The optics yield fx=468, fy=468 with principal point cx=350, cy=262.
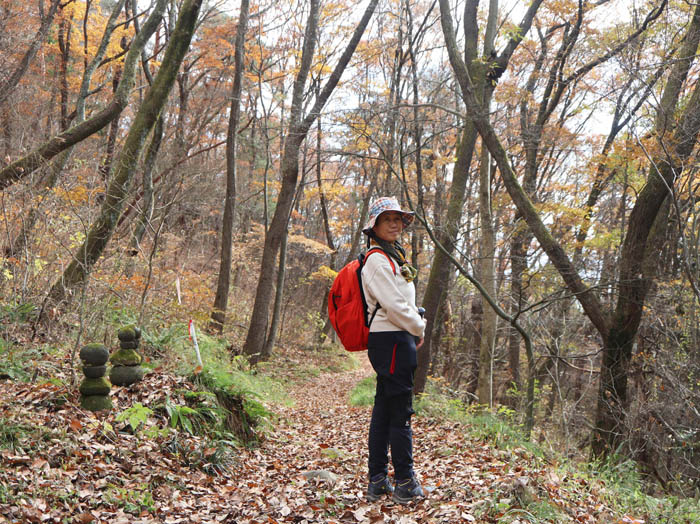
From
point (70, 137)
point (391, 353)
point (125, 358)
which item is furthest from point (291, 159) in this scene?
point (391, 353)

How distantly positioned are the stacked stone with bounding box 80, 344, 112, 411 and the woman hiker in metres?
2.62

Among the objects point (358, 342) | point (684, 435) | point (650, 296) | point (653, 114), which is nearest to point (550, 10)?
point (653, 114)

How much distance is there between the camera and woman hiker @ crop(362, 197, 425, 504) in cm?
360

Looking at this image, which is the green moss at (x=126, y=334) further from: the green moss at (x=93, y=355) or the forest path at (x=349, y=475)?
the forest path at (x=349, y=475)

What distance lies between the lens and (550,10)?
12070 mm

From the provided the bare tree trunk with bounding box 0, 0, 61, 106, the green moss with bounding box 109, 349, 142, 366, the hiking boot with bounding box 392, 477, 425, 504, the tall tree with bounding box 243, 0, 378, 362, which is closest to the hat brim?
the hiking boot with bounding box 392, 477, 425, 504

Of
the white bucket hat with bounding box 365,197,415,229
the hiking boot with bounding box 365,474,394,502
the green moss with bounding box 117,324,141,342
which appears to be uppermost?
the white bucket hat with bounding box 365,197,415,229

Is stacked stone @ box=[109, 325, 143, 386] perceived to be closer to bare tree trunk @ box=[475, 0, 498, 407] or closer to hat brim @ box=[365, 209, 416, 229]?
hat brim @ box=[365, 209, 416, 229]

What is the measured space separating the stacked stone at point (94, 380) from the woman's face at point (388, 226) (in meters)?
2.88

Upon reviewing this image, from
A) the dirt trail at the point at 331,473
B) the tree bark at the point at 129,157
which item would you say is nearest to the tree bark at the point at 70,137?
the tree bark at the point at 129,157

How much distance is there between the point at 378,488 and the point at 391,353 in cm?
119

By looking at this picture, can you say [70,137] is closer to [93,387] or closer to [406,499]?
[93,387]

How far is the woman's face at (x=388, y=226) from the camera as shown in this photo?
3.91 metres

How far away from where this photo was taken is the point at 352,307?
3.84 metres
